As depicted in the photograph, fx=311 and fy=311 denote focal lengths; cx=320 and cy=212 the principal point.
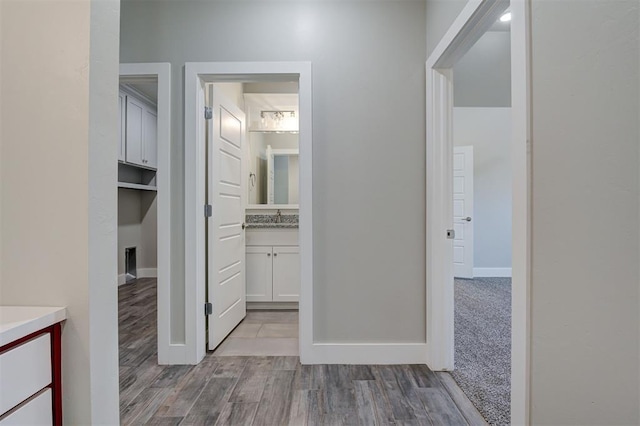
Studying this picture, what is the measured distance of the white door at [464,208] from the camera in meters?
4.59

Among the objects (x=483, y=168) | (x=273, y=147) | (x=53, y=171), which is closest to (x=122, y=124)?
(x=273, y=147)

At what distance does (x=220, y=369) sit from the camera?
6.54ft

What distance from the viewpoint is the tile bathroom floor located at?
2260 mm

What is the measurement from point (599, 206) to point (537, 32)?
1.95 ft

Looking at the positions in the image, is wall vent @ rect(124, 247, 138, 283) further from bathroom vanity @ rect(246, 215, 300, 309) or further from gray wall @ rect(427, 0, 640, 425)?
gray wall @ rect(427, 0, 640, 425)

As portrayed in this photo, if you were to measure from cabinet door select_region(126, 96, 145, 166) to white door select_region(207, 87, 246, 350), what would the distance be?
2283mm

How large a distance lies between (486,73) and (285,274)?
157 inches

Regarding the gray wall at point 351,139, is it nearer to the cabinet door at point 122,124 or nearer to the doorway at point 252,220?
the doorway at point 252,220

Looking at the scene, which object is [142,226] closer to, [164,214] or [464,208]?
[164,214]

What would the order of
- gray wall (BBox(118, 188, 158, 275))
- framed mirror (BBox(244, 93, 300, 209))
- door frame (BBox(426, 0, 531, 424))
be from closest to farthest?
door frame (BBox(426, 0, 531, 424)), framed mirror (BBox(244, 93, 300, 209)), gray wall (BBox(118, 188, 158, 275))

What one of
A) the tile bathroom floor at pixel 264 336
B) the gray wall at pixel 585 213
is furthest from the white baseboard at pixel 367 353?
the gray wall at pixel 585 213

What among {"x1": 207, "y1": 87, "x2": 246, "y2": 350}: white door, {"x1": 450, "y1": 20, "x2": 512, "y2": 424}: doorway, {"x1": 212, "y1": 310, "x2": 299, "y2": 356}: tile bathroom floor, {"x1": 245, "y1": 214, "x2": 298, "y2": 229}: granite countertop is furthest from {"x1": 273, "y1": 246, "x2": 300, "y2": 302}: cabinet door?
{"x1": 450, "y1": 20, "x2": 512, "y2": 424}: doorway

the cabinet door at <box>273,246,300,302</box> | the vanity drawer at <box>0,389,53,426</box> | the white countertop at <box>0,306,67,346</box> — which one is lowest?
the cabinet door at <box>273,246,300,302</box>

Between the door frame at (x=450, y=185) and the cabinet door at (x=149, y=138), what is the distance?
12.9 feet
